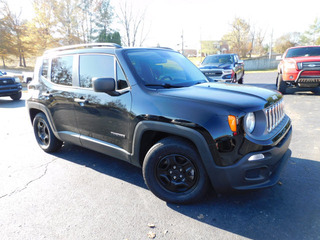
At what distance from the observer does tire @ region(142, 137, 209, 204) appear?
2.43 m

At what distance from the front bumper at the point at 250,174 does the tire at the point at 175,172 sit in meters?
0.21

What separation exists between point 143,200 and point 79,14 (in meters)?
34.2

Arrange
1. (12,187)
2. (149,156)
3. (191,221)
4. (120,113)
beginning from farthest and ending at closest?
(12,187), (120,113), (149,156), (191,221)

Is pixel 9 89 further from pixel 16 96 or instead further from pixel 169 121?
pixel 169 121

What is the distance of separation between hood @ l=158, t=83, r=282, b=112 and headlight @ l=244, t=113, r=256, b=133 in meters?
0.07

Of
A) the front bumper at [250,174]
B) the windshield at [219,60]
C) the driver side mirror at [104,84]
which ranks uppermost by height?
the windshield at [219,60]

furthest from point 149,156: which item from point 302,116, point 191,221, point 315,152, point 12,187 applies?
point 302,116

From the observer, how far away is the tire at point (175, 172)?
2.43 m

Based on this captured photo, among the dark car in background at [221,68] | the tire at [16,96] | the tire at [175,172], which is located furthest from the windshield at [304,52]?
the tire at [16,96]

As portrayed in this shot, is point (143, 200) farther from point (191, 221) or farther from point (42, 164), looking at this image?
point (42, 164)

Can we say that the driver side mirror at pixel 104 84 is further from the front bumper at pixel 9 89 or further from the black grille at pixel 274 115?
the front bumper at pixel 9 89

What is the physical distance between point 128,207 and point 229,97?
66.6 inches

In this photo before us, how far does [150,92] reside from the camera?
2633 millimetres

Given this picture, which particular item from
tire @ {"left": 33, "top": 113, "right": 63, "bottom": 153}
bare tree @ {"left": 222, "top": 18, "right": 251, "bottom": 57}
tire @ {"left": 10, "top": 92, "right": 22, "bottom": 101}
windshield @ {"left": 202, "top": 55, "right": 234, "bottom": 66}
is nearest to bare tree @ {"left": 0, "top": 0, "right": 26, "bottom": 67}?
tire @ {"left": 10, "top": 92, "right": 22, "bottom": 101}
